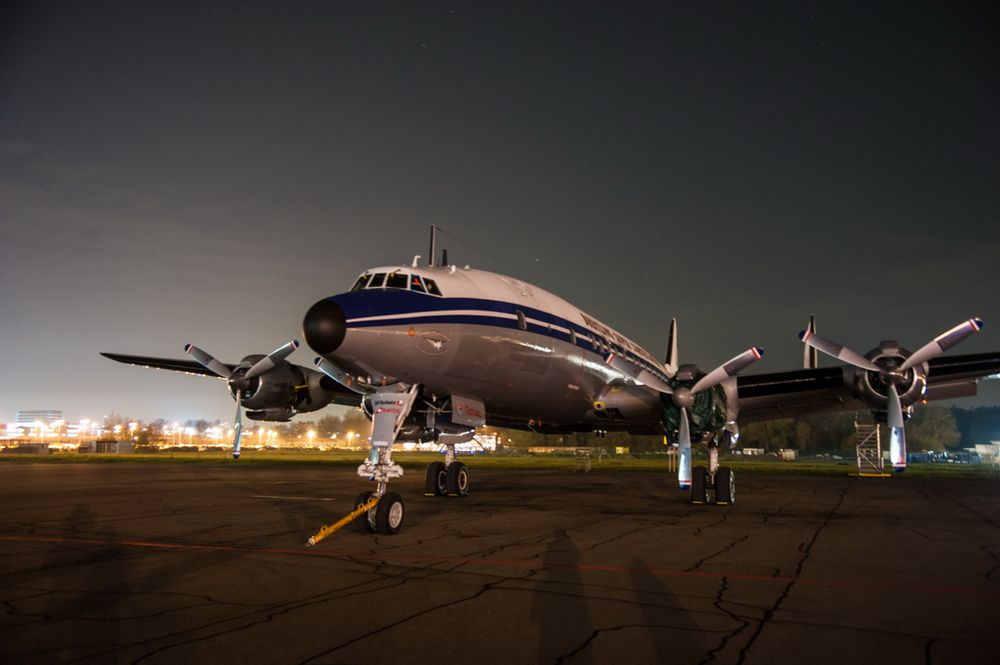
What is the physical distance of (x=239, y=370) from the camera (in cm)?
1898

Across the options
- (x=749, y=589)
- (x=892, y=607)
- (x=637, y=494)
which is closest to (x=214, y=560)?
(x=749, y=589)

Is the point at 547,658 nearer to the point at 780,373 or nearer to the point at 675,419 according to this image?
the point at 675,419

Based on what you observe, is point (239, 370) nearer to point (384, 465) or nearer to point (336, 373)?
point (336, 373)

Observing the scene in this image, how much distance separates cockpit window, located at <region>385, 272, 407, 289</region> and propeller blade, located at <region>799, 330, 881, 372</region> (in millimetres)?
8890

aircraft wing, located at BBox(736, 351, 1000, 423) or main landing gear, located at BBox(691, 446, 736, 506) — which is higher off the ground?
aircraft wing, located at BBox(736, 351, 1000, 423)

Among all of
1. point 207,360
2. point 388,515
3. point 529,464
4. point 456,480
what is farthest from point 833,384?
point 529,464

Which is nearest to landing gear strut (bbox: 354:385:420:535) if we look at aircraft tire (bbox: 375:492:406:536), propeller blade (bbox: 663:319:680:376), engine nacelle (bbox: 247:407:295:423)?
aircraft tire (bbox: 375:492:406:536)

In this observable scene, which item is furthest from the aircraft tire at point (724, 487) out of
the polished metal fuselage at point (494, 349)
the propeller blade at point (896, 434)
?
the propeller blade at point (896, 434)

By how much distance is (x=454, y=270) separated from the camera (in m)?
15.9

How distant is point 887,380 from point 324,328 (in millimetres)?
13633

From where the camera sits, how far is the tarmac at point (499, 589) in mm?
5379

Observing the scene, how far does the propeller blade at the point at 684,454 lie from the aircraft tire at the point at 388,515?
674cm

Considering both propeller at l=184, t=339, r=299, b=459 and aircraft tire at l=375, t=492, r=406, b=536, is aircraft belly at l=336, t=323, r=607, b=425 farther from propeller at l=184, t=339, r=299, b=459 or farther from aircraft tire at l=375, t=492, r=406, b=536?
propeller at l=184, t=339, r=299, b=459

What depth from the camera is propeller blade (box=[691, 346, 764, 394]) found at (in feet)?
53.6
